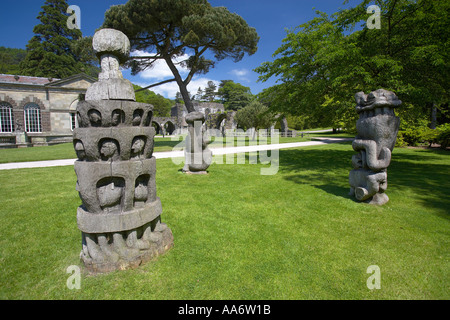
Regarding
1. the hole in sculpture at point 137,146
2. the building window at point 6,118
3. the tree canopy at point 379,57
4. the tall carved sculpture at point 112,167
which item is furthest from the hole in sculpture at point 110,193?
the building window at point 6,118

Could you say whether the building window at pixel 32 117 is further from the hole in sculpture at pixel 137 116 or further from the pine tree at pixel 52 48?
the hole in sculpture at pixel 137 116

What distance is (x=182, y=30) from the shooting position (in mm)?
14305

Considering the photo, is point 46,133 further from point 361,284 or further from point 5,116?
point 361,284

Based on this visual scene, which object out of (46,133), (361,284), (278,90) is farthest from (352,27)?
(46,133)

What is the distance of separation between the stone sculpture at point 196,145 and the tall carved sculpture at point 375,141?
4708mm

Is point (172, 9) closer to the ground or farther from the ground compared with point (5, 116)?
farther from the ground

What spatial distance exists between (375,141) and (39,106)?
3104 cm

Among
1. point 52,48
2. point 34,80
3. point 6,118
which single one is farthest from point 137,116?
point 52,48

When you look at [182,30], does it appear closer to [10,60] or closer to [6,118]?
[6,118]

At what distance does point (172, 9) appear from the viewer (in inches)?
509

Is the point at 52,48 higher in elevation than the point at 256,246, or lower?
higher

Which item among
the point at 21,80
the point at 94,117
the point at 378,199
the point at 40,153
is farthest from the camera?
the point at 21,80

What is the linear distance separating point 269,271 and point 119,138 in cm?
240

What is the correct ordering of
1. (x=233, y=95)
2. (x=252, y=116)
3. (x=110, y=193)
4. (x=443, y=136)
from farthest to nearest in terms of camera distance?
(x=233, y=95) → (x=252, y=116) → (x=443, y=136) → (x=110, y=193)
